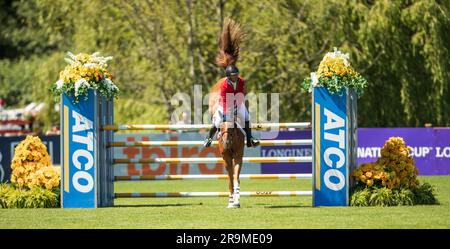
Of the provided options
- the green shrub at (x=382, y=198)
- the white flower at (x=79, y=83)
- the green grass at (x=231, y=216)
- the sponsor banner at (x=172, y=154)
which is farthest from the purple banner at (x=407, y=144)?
the white flower at (x=79, y=83)

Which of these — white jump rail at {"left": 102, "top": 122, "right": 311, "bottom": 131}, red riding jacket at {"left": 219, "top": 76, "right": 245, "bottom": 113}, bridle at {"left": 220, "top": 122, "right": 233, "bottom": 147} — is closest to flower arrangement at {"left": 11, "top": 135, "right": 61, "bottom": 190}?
white jump rail at {"left": 102, "top": 122, "right": 311, "bottom": 131}

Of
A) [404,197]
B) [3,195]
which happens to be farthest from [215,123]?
[3,195]

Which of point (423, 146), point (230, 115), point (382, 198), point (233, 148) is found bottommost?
point (382, 198)

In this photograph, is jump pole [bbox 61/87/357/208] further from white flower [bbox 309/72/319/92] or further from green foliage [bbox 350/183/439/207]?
green foliage [bbox 350/183/439/207]

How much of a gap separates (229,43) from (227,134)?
1329 millimetres

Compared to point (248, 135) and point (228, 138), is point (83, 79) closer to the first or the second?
point (228, 138)

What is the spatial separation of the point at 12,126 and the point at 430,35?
18.8 m

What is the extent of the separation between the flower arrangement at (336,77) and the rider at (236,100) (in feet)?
3.82

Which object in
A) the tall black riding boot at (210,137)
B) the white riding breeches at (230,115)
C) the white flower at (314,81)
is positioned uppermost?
the white flower at (314,81)

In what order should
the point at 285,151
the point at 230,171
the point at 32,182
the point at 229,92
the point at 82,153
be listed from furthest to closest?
1. the point at 285,151
2. the point at 32,182
3. the point at 82,153
4. the point at 230,171
5. the point at 229,92

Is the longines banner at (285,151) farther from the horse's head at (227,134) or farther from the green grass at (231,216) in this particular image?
the horse's head at (227,134)

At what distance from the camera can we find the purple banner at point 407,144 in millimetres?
24266

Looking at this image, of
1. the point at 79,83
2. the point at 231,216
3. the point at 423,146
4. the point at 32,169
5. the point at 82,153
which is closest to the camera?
the point at 231,216

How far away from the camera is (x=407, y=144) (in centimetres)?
2456
